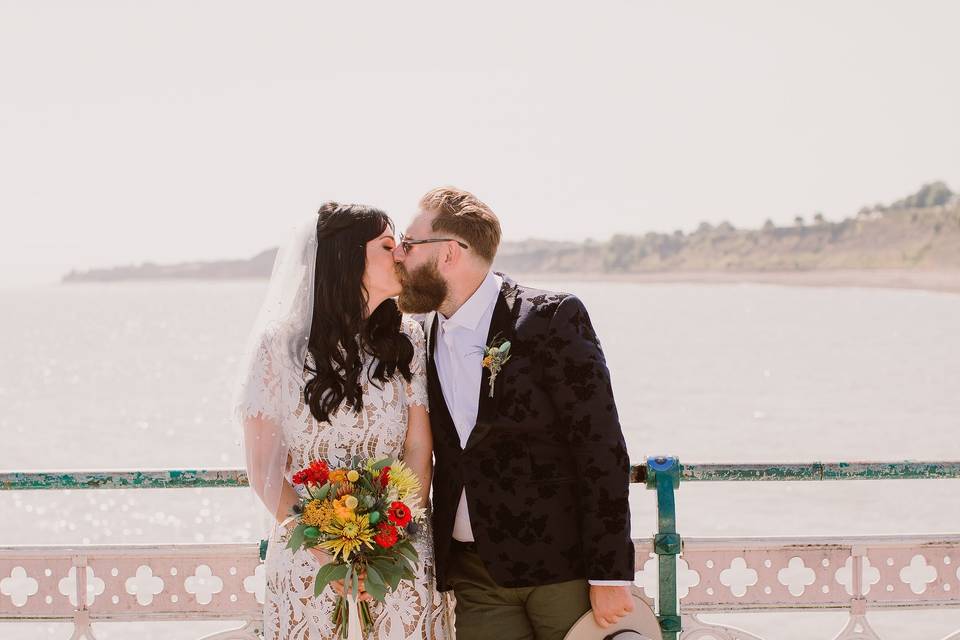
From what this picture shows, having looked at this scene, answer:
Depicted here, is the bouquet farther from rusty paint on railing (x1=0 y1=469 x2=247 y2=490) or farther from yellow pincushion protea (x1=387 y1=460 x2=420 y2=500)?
rusty paint on railing (x1=0 y1=469 x2=247 y2=490)

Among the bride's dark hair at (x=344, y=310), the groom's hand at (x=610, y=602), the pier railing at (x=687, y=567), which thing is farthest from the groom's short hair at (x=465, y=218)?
the groom's hand at (x=610, y=602)

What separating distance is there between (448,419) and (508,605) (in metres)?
0.64

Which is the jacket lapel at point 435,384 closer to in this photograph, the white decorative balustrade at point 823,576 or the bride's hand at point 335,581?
the bride's hand at point 335,581

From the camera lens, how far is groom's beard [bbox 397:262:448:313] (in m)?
3.61

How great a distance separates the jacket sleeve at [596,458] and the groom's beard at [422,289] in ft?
1.62

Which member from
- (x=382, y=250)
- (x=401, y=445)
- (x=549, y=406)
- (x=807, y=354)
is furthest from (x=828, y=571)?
(x=807, y=354)

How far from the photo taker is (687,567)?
3.88m

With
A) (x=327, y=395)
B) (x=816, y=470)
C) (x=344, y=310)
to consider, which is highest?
(x=344, y=310)

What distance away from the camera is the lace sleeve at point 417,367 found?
367 cm

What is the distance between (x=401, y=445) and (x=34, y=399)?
53.7m

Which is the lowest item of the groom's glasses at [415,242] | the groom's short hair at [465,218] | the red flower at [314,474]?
the red flower at [314,474]

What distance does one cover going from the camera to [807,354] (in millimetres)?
61906

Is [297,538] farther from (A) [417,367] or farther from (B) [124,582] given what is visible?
(B) [124,582]

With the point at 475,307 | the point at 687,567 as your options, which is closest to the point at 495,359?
the point at 475,307
